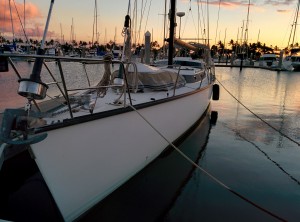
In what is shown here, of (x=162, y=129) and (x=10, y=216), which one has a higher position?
(x=162, y=129)

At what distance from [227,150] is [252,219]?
327 centimetres

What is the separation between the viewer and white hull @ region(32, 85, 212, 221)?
3719mm

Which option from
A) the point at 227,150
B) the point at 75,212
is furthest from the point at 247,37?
the point at 75,212

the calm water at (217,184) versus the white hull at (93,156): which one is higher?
the white hull at (93,156)

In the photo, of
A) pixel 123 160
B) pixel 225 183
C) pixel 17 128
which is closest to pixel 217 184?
pixel 225 183

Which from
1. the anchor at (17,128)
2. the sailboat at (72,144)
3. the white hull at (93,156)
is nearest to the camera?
the anchor at (17,128)

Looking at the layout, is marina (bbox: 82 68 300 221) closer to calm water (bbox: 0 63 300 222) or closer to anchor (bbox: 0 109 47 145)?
calm water (bbox: 0 63 300 222)

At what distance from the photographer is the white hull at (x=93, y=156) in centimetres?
372

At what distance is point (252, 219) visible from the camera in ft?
15.0

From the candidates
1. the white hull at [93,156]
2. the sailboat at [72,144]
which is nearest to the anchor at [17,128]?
the sailboat at [72,144]

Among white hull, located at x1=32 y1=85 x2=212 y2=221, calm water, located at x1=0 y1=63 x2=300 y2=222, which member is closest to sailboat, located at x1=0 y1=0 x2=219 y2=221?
white hull, located at x1=32 y1=85 x2=212 y2=221

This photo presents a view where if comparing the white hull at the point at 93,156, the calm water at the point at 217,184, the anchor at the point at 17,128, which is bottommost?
the calm water at the point at 217,184

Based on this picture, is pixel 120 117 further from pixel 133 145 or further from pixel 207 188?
pixel 207 188

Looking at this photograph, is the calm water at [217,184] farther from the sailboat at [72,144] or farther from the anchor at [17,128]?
the anchor at [17,128]
